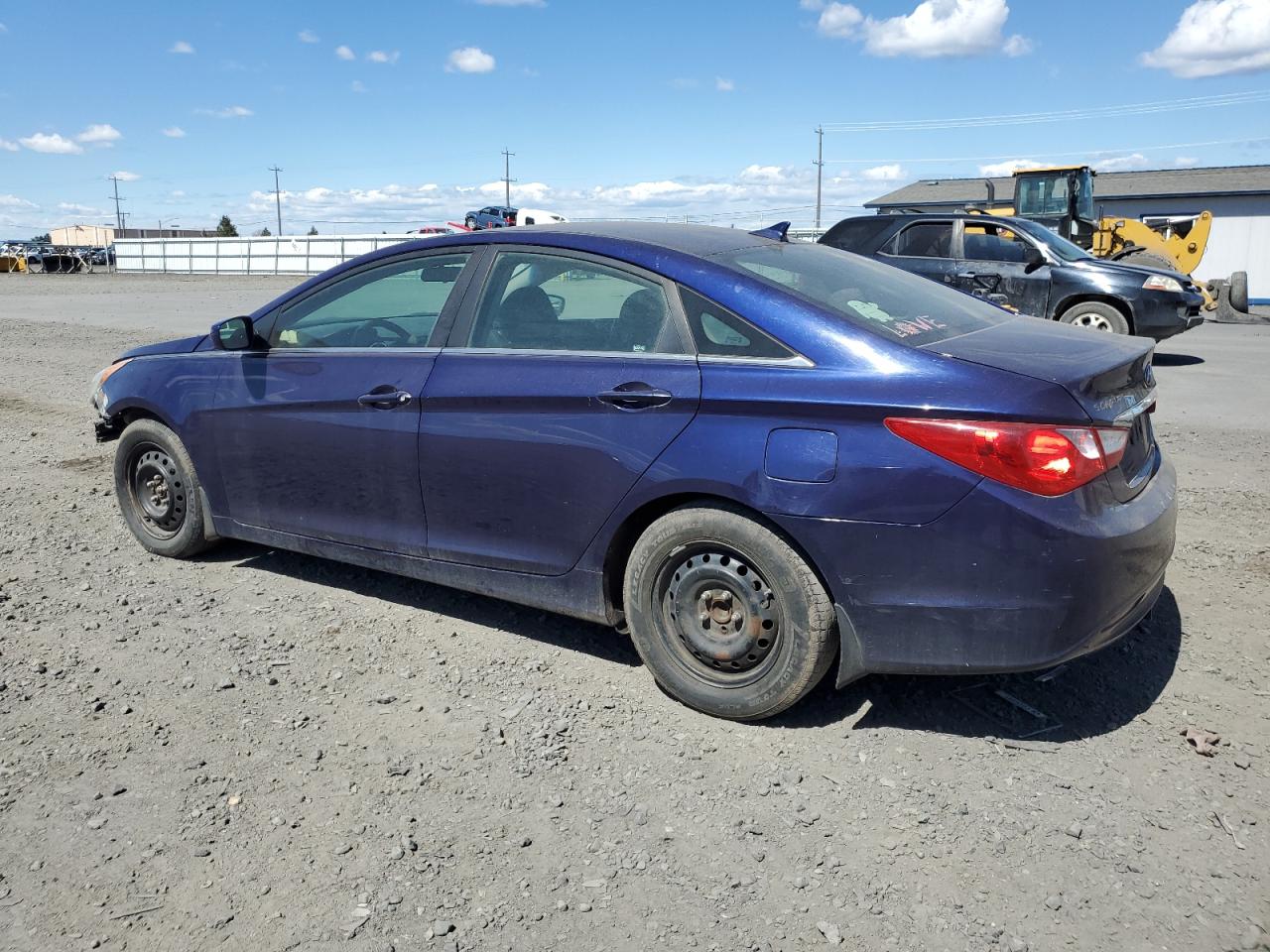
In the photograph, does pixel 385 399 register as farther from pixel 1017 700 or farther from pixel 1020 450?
pixel 1017 700

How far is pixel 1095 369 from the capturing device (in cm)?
322

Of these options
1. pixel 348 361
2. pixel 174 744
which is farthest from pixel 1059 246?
pixel 174 744

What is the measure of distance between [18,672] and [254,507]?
1.16 meters

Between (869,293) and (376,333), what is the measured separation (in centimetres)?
207

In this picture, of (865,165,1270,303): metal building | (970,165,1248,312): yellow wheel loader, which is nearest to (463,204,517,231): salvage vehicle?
(865,165,1270,303): metal building

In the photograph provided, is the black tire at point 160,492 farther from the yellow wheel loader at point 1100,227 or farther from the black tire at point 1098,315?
the yellow wheel loader at point 1100,227

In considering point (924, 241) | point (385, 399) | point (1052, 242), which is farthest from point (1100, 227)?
point (385, 399)

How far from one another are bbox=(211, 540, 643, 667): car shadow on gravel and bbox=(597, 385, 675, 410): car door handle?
1.11 m

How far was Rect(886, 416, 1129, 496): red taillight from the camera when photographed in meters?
2.99

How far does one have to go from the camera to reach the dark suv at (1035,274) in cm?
1205

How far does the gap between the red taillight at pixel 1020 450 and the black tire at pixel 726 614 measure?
59 centimetres

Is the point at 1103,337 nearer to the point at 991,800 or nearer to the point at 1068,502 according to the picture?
the point at 1068,502

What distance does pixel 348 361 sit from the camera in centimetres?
435

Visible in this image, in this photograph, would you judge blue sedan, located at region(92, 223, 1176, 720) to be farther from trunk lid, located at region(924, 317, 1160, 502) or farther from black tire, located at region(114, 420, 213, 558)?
black tire, located at region(114, 420, 213, 558)
